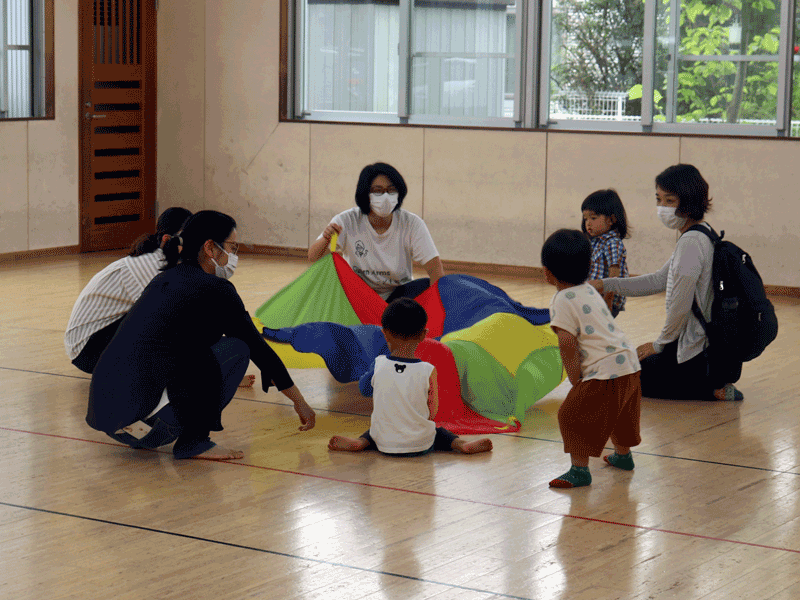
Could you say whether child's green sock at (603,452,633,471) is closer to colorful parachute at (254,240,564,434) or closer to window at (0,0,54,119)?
colorful parachute at (254,240,564,434)

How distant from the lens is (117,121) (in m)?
10.1

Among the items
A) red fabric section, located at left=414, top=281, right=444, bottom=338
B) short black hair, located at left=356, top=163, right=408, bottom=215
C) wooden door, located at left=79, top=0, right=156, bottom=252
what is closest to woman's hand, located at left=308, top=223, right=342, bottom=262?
short black hair, located at left=356, top=163, right=408, bottom=215

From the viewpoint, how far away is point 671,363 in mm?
5078

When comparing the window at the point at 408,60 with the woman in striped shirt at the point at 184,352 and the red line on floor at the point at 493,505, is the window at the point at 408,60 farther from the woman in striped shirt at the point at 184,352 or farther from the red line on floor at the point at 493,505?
the red line on floor at the point at 493,505

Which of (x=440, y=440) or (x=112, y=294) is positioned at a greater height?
(x=112, y=294)

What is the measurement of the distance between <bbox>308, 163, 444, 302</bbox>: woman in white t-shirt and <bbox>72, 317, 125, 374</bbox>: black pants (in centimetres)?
101

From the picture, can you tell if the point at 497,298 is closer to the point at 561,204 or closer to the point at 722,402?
the point at 722,402

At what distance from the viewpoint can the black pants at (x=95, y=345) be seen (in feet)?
16.0

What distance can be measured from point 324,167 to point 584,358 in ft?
21.0

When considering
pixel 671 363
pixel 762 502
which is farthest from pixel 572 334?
pixel 671 363

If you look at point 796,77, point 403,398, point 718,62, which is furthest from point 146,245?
point 796,77

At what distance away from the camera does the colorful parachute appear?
453 cm

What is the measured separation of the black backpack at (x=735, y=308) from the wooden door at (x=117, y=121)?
6.32 meters

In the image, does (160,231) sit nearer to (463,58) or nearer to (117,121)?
(463,58)
